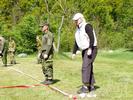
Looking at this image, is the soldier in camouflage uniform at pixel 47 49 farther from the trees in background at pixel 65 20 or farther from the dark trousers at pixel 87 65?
the trees in background at pixel 65 20

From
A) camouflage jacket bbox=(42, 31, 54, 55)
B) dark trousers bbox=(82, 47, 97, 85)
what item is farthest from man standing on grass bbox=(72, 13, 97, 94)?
camouflage jacket bbox=(42, 31, 54, 55)

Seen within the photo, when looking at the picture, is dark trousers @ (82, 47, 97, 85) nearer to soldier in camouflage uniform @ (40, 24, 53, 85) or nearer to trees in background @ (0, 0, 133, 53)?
soldier in camouflage uniform @ (40, 24, 53, 85)

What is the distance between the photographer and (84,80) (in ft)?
35.7

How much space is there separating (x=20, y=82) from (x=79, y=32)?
443 centimetres

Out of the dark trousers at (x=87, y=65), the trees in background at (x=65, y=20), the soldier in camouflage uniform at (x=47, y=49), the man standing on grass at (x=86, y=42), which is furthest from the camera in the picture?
the trees in background at (x=65, y=20)

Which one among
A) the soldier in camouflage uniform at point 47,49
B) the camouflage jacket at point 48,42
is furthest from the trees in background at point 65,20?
the camouflage jacket at point 48,42

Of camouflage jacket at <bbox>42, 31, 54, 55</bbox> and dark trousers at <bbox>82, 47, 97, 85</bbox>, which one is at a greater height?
camouflage jacket at <bbox>42, 31, 54, 55</bbox>

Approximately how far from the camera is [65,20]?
46.4 m

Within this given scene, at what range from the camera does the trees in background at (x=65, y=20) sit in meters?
37.7

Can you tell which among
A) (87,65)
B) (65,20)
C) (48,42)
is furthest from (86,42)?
(65,20)

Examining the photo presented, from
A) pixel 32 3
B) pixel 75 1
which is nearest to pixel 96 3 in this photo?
pixel 75 1

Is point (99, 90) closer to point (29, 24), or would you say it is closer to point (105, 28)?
point (29, 24)

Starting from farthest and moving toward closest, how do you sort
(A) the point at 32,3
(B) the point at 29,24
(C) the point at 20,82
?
1. (A) the point at 32,3
2. (B) the point at 29,24
3. (C) the point at 20,82

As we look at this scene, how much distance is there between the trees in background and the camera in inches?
1483
